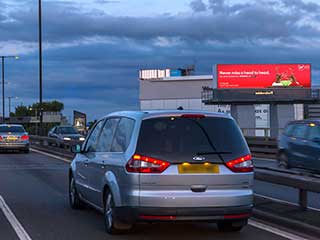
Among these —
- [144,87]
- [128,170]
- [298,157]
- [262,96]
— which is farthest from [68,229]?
[144,87]

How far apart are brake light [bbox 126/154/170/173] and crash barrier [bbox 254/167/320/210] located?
8.17 ft

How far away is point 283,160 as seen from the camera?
1841 cm

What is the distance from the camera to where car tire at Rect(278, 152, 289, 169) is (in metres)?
18.2

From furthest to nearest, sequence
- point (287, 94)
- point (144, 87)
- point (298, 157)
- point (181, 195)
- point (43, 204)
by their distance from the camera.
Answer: point (144, 87)
point (287, 94)
point (298, 157)
point (43, 204)
point (181, 195)

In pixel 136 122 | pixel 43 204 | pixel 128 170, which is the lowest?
pixel 43 204

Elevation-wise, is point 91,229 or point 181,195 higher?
point 181,195

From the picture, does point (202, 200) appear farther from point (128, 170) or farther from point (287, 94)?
point (287, 94)

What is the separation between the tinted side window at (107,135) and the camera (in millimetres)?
9789

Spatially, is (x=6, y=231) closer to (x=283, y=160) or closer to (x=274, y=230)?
(x=274, y=230)

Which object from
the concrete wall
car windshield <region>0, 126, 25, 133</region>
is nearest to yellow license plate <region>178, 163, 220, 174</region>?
car windshield <region>0, 126, 25, 133</region>

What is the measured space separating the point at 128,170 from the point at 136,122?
2.38 ft

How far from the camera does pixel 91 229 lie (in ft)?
32.0

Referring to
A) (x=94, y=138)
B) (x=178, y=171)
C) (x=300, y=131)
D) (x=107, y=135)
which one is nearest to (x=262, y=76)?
(x=300, y=131)

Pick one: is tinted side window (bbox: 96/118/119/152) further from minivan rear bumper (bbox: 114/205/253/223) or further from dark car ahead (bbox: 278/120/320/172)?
dark car ahead (bbox: 278/120/320/172)
